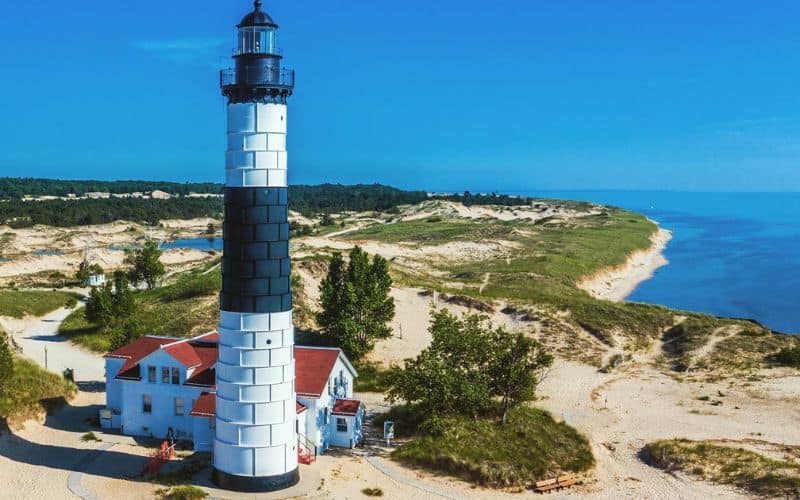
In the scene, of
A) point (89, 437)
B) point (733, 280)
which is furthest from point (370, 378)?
point (733, 280)

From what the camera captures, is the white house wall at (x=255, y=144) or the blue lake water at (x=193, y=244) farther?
the blue lake water at (x=193, y=244)

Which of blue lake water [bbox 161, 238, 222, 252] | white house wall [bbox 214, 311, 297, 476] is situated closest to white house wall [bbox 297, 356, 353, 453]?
white house wall [bbox 214, 311, 297, 476]

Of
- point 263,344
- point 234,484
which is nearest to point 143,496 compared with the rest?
point 234,484

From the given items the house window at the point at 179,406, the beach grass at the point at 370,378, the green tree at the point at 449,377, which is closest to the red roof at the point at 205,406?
the house window at the point at 179,406

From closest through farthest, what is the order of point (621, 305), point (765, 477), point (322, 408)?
point (765, 477)
point (322, 408)
point (621, 305)

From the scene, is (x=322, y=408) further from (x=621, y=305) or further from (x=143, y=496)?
(x=621, y=305)

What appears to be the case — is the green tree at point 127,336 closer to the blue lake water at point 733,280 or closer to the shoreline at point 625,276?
the shoreline at point 625,276

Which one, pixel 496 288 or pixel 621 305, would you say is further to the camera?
pixel 496 288

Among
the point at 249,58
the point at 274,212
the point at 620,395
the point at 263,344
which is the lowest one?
the point at 620,395
